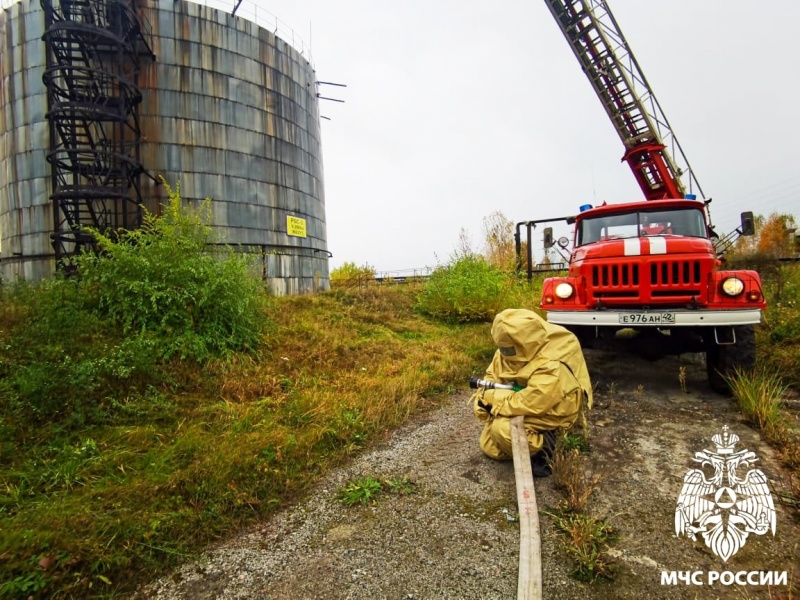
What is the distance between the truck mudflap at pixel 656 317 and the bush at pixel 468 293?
4.91m

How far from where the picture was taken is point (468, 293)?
9750 mm

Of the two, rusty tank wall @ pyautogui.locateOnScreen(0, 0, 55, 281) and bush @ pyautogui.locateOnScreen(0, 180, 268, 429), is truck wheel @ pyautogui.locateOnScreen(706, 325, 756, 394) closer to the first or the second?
bush @ pyautogui.locateOnScreen(0, 180, 268, 429)

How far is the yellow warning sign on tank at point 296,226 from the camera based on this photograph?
1255cm

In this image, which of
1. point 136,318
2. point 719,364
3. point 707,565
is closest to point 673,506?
point 707,565

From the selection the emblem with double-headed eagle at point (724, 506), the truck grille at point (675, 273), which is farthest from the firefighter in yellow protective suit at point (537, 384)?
the truck grille at point (675, 273)

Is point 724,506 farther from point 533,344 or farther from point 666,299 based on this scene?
point 666,299

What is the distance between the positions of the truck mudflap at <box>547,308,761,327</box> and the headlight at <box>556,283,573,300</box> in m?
0.24

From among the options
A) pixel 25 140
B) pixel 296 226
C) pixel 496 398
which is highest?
pixel 25 140

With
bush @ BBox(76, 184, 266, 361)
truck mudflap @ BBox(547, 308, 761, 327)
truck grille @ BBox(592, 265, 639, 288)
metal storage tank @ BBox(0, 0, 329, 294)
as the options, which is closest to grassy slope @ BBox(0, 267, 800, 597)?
bush @ BBox(76, 184, 266, 361)

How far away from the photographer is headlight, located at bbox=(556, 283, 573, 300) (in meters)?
4.64

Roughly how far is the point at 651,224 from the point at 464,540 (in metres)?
4.85

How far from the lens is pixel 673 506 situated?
2350 millimetres

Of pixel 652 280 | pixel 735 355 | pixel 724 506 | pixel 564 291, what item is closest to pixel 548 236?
pixel 564 291

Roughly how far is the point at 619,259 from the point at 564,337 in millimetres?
2158
